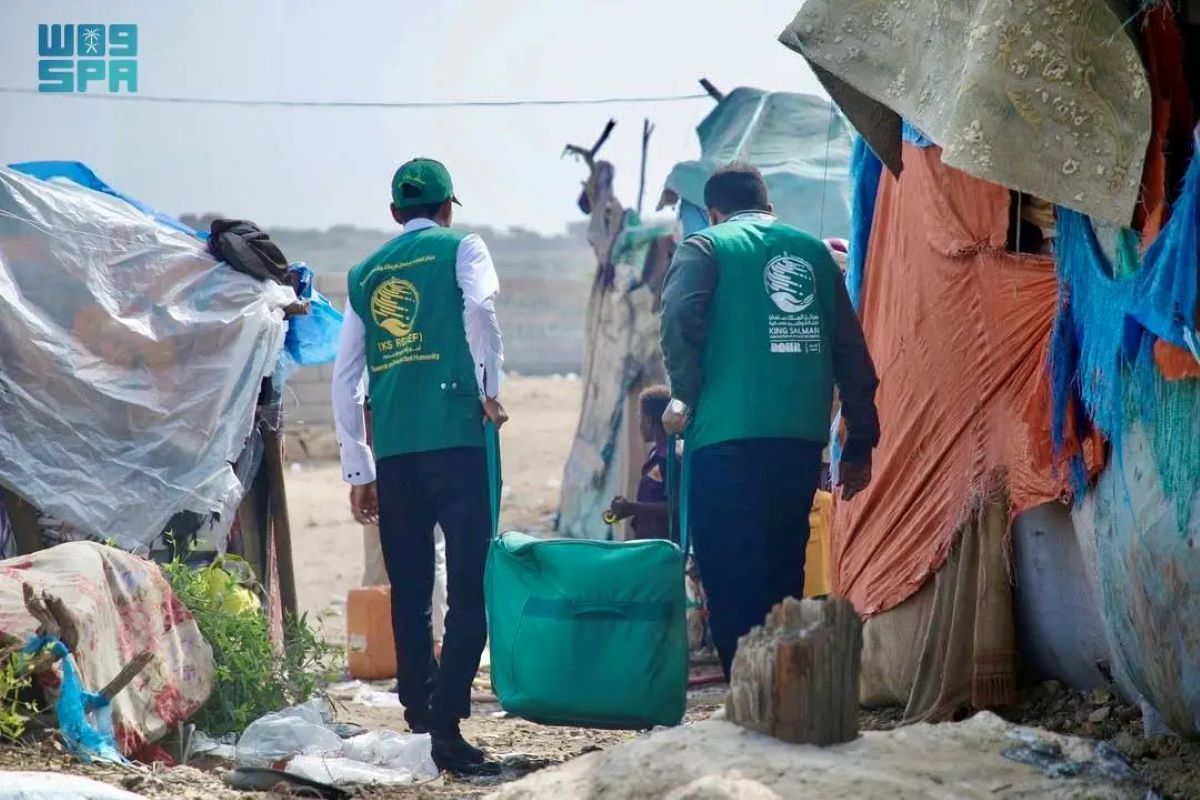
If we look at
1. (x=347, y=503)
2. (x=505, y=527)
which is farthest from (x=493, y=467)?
(x=347, y=503)

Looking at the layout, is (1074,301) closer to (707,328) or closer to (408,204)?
(707,328)

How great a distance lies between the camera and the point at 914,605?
5.45 metres

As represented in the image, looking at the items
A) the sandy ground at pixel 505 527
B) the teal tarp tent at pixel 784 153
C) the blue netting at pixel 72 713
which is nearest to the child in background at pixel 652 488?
the sandy ground at pixel 505 527

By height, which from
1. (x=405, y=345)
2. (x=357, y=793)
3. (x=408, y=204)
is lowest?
(x=357, y=793)

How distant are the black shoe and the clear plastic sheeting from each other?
1783 mm

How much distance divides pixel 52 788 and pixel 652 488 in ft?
15.1

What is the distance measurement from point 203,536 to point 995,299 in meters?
3.43

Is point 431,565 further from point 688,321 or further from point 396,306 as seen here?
point 688,321

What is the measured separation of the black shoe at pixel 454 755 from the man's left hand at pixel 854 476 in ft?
4.68

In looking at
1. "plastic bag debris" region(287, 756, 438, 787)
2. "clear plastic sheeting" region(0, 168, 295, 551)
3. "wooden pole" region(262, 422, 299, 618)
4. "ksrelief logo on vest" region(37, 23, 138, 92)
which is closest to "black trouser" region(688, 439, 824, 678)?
"plastic bag debris" region(287, 756, 438, 787)

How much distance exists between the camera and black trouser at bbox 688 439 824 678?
5.41m

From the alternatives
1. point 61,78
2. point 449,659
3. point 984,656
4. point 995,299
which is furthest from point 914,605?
point 61,78

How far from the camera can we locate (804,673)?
368 centimetres

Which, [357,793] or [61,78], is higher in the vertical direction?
[61,78]
